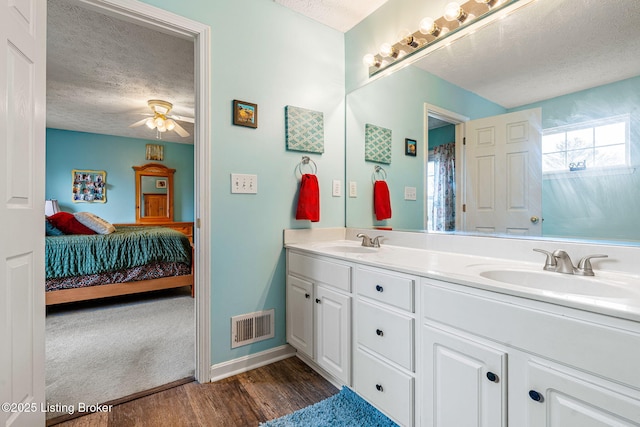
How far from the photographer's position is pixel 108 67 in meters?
2.82

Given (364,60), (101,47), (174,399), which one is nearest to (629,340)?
(174,399)

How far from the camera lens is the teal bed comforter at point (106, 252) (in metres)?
2.75

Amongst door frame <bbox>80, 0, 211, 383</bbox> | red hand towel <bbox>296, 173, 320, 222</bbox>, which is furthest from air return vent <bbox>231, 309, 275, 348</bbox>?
red hand towel <bbox>296, 173, 320, 222</bbox>

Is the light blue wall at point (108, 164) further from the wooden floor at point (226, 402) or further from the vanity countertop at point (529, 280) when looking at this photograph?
the vanity countertop at point (529, 280)

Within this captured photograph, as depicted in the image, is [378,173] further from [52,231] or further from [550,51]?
[52,231]

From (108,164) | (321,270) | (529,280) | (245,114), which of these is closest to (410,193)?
(321,270)

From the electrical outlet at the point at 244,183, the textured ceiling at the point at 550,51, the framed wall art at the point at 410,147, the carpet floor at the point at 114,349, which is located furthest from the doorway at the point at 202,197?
the textured ceiling at the point at 550,51

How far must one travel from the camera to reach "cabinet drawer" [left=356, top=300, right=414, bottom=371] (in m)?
1.16

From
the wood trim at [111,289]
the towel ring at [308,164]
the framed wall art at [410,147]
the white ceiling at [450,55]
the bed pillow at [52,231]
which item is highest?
the white ceiling at [450,55]

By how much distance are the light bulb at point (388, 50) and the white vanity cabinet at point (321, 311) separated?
1.39 m

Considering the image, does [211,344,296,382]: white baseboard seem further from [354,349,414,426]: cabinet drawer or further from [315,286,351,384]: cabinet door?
[354,349,414,426]: cabinet drawer

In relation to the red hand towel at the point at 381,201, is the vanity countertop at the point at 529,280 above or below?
below

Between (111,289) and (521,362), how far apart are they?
342cm

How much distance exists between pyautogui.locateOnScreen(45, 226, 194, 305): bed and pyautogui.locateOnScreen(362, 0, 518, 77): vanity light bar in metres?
2.74
